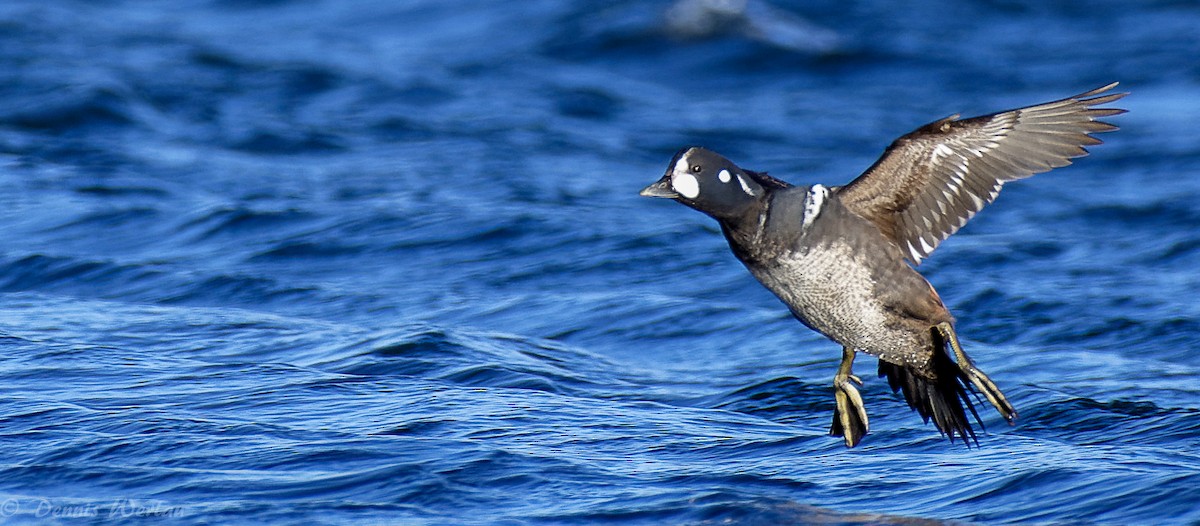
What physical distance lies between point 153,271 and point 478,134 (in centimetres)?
450

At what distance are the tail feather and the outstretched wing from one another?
43cm

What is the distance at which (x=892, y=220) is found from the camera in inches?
224

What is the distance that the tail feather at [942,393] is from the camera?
5730 millimetres

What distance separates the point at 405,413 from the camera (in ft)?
20.4

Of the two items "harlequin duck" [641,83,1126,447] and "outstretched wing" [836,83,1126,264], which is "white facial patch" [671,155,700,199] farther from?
"outstretched wing" [836,83,1126,264]

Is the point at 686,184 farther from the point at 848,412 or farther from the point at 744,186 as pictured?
the point at 848,412

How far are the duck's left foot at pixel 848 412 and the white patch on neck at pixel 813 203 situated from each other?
596mm

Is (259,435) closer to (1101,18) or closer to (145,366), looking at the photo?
(145,366)

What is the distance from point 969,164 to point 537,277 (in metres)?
3.74

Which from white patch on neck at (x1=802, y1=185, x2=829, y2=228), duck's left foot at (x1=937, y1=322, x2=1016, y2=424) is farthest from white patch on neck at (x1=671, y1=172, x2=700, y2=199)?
duck's left foot at (x1=937, y1=322, x2=1016, y2=424)

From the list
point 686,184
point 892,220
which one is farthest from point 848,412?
point 686,184

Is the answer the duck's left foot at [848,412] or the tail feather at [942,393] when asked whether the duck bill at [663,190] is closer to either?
the duck's left foot at [848,412]

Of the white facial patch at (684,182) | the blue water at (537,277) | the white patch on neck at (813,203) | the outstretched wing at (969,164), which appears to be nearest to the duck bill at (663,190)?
the white facial patch at (684,182)

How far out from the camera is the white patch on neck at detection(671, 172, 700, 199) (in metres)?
5.33
